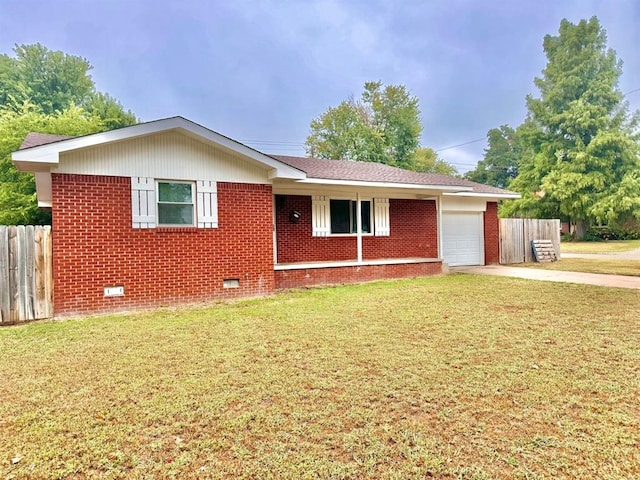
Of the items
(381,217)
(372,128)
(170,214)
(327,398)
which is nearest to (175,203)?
(170,214)

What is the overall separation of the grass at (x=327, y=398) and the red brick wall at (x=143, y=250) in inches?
40.1

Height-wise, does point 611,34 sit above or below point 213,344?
above

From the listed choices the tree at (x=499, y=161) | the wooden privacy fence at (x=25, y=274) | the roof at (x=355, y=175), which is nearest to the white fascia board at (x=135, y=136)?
the wooden privacy fence at (x=25, y=274)

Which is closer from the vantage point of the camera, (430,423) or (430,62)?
(430,423)

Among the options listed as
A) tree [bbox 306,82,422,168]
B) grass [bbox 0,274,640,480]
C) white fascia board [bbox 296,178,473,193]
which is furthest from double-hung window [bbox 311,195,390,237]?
tree [bbox 306,82,422,168]

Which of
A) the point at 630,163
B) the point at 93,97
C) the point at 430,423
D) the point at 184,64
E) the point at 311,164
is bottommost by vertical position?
the point at 430,423

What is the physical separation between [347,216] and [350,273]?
7.51 feet

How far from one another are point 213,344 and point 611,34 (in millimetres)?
37447

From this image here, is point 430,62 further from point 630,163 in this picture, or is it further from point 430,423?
point 430,423

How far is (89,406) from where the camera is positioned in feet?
10.9

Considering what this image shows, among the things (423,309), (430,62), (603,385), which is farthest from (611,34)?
(603,385)

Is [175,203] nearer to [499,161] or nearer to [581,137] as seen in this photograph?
[581,137]

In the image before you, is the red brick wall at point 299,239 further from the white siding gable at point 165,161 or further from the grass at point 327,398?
the grass at point 327,398

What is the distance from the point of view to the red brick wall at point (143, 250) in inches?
276
